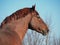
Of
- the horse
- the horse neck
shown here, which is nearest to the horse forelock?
the horse

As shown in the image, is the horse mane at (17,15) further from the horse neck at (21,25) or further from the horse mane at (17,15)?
the horse neck at (21,25)

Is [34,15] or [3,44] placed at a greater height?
[34,15]

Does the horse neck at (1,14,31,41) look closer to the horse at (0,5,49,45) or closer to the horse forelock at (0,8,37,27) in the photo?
the horse at (0,5,49,45)

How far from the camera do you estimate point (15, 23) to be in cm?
802

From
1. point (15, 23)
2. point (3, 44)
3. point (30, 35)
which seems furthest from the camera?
point (30, 35)

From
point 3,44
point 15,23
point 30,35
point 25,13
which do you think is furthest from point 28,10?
point 30,35

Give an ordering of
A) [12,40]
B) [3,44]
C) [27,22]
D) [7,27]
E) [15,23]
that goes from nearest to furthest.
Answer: [3,44], [12,40], [7,27], [15,23], [27,22]

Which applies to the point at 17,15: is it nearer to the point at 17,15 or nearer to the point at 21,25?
the point at 17,15

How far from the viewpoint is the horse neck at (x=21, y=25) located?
7.91 m

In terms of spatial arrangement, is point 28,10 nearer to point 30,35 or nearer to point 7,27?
point 7,27

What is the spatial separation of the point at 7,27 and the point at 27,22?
1.33m

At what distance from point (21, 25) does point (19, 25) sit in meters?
0.14

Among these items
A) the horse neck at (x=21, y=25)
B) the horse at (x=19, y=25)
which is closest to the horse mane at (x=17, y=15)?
the horse at (x=19, y=25)

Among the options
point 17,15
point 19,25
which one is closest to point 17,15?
point 17,15
